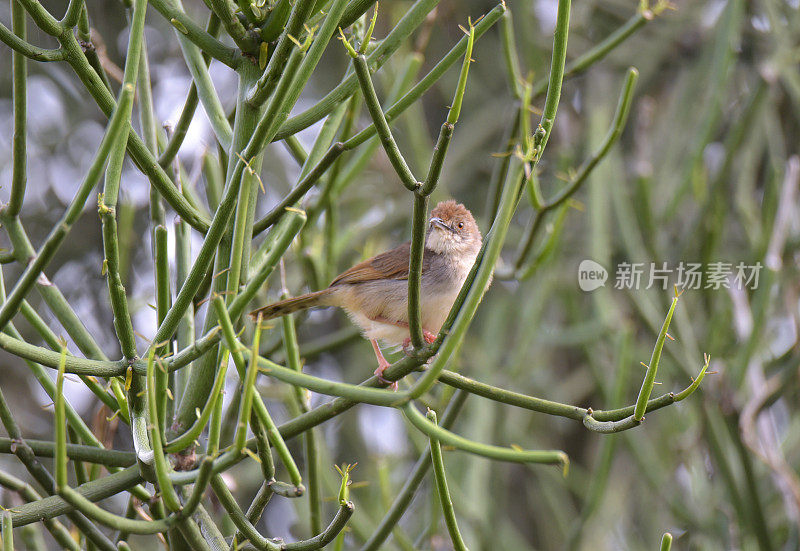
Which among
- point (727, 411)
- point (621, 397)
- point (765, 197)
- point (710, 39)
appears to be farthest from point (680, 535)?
point (710, 39)

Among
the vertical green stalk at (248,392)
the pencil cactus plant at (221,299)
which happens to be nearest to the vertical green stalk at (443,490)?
the pencil cactus plant at (221,299)

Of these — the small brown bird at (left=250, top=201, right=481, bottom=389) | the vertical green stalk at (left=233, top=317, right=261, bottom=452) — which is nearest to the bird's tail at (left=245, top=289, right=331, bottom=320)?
the small brown bird at (left=250, top=201, right=481, bottom=389)

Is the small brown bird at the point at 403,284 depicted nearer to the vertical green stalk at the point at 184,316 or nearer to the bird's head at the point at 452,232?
the bird's head at the point at 452,232

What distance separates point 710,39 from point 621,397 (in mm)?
3023

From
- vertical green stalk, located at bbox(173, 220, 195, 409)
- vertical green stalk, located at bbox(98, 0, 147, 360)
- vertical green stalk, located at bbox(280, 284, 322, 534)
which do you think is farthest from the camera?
vertical green stalk, located at bbox(280, 284, 322, 534)

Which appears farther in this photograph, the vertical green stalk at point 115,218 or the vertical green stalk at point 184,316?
the vertical green stalk at point 184,316

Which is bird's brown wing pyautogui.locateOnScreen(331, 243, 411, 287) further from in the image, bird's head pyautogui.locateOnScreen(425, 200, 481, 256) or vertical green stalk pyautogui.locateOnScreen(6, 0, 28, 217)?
vertical green stalk pyautogui.locateOnScreen(6, 0, 28, 217)

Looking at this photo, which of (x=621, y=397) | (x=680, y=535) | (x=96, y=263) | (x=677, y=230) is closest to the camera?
(x=621, y=397)

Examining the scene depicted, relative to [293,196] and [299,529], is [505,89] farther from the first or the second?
[293,196]

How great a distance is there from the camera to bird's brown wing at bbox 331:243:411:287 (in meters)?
3.72

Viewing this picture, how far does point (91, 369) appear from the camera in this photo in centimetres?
173

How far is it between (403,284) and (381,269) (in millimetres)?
171

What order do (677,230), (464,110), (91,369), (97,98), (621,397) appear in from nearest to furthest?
(91,369)
(97,98)
(621,397)
(677,230)
(464,110)

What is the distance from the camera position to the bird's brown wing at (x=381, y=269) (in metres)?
3.72
